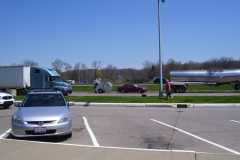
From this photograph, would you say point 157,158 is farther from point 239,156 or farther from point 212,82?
point 212,82

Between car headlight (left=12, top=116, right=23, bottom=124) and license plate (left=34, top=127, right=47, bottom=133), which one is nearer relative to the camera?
license plate (left=34, top=127, right=47, bottom=133)

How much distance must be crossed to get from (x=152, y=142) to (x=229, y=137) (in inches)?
98.3

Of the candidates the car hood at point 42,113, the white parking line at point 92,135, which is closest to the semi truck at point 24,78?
the white parking line at point 92,135

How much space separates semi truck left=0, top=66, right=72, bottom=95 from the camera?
43.2 metres

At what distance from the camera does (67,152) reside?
28.9ft

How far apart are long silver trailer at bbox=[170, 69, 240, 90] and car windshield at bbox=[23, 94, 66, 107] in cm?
4588

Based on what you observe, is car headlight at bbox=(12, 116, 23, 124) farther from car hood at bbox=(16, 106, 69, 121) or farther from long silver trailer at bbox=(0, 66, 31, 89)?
long silver trailer at bbox=(0, 66, 31, 89)

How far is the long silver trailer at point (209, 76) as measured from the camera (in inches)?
2265

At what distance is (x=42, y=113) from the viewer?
10945 millimetres

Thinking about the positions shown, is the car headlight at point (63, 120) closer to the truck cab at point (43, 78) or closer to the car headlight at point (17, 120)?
the car headlight at point (17, 120)

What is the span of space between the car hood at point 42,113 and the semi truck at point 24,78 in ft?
105

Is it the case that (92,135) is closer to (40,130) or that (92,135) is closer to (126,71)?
(40,130)

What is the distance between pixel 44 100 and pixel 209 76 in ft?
160

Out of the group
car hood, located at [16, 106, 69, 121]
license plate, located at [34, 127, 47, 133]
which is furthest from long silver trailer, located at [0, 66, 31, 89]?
license plate, located at [34, 127, 47, 133]
